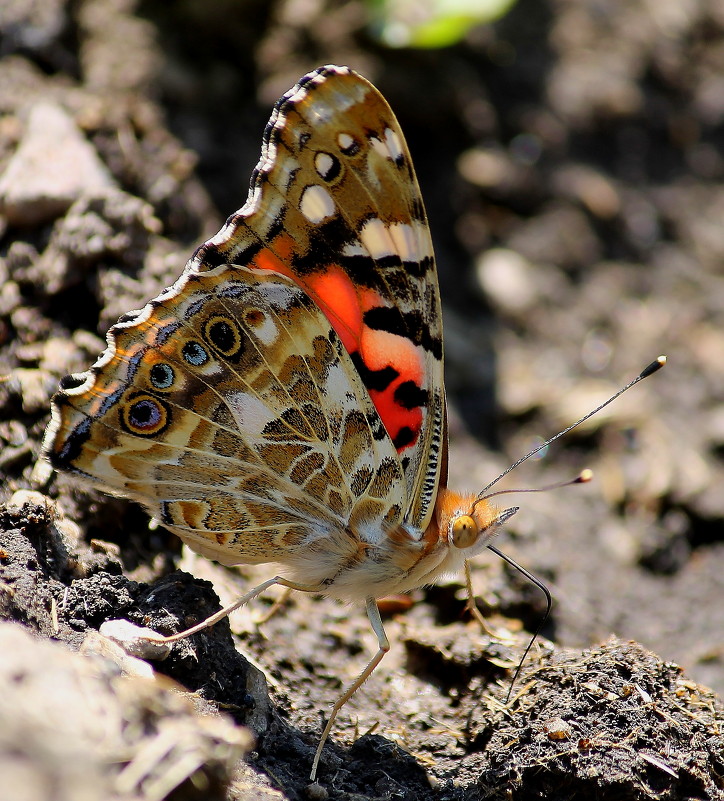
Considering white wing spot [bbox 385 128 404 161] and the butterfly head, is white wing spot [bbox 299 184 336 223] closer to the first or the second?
white wing spot [bbox 385 128 404 161]

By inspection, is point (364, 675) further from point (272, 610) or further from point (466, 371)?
point (466, 371)

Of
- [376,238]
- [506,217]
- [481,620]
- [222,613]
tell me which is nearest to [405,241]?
[376,238]

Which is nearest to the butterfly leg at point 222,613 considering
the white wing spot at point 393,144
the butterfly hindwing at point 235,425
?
the butterfly hindwing at point 235,425

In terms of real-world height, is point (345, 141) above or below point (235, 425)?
above

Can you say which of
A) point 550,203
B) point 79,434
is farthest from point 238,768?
point 550,203

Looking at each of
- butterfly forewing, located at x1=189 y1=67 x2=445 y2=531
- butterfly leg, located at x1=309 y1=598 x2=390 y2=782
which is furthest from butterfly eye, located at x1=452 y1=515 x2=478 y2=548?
butterfly leg, located at x1=309 y1=598 x2=390 y2=782

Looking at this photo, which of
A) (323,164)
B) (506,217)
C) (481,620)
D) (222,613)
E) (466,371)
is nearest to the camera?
(222,613)
